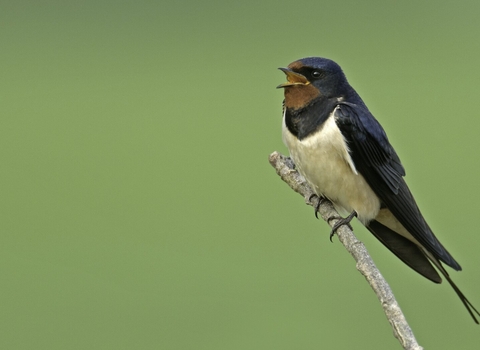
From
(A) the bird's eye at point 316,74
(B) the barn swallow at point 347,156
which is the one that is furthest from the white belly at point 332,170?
(A) the bird's eye at point 316,74

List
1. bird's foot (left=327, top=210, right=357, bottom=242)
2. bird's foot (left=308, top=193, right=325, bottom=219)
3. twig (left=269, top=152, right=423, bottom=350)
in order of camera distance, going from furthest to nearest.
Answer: bird's foot (left=308, top=193, right=325, bottom=219), bird's foot (left=327, top=210, right=357, bottom=242), twig (left=269, top=152, right=423, bottom=350)

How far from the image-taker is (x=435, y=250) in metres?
2.96

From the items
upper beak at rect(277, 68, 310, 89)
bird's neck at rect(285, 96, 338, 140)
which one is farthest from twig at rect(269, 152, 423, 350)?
upper beak at rect(277, 68, 310, 89)

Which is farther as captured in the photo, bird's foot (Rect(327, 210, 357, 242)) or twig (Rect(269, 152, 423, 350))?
bird's foot (Rect(327, 210, 357, 242))

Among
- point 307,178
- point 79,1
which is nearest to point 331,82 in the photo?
point 307,178

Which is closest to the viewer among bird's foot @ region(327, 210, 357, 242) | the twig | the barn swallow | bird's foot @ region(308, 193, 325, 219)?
the twig

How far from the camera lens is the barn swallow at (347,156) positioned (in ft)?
9.64

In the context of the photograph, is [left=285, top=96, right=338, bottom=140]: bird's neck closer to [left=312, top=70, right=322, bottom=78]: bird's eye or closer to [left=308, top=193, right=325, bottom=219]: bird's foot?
[left=312, top=70, right=322, bottom=78]: bird's eye

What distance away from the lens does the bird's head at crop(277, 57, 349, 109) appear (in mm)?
2900

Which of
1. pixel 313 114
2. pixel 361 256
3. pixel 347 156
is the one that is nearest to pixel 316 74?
pixel 313 114

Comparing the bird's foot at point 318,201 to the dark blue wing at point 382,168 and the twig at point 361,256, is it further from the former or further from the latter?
the dark blue wing at point 382,168

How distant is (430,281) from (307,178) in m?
0.52

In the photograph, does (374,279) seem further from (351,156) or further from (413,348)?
(351,156)

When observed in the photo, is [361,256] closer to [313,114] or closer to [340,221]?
[340,221]
